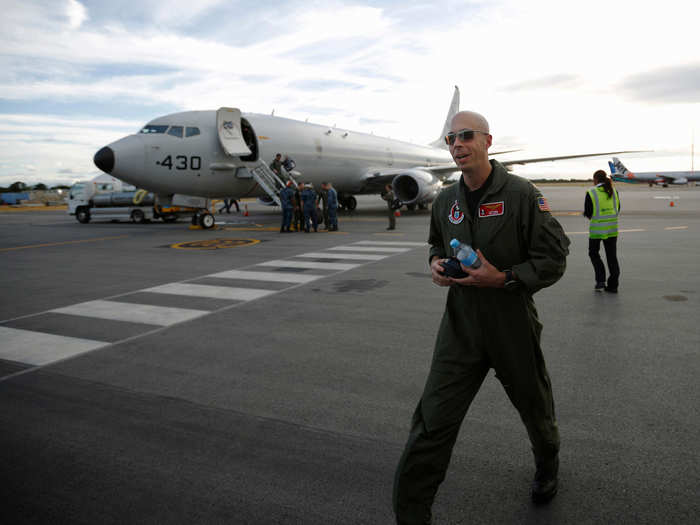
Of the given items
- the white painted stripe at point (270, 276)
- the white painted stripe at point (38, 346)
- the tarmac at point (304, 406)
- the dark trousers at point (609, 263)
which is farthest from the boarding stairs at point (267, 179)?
the white painted stripe at point (38, 346)

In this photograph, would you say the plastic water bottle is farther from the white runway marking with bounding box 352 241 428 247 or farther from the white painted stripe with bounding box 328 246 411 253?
the white runway marking with bounding box 352 241 428 247

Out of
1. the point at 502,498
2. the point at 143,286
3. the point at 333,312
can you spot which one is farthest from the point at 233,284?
the point at 502,498

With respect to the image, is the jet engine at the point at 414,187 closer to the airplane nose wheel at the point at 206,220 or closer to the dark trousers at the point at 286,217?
the dark trousers at the point at 286,217

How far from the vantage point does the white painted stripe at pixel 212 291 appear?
24.6 feet

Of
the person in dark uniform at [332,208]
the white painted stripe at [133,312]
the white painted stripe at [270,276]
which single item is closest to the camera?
the white painted stripe at [133,312]

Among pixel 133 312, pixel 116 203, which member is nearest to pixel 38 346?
pixel 133 312

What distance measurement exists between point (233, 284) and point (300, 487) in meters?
5.89

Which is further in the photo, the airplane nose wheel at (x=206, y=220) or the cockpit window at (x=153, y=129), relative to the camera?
the airplane nose wheel at (x=206, y=220)

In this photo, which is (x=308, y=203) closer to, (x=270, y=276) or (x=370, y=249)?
(x=370, y=249)

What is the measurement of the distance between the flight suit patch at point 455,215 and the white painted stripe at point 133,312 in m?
4.56

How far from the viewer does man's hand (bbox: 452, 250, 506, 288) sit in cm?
229

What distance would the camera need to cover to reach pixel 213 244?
45.2 feet

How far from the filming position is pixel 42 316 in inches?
258

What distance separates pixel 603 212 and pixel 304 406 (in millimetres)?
5743
